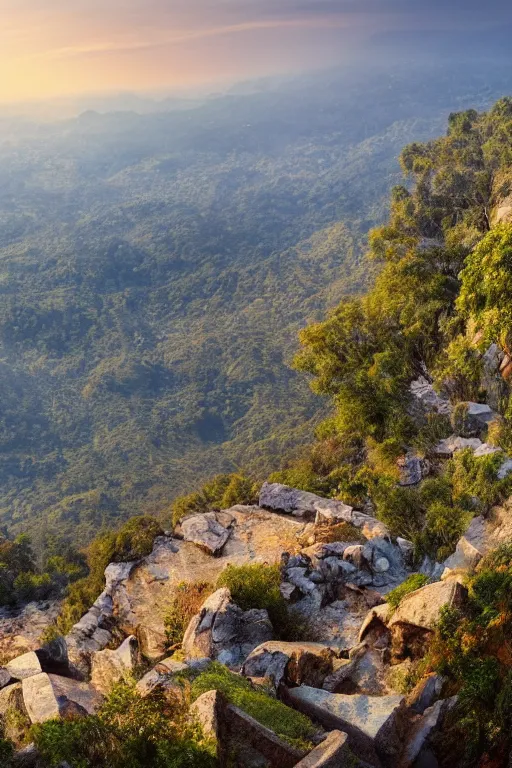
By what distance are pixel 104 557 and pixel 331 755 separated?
2057cm

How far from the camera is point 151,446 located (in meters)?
148

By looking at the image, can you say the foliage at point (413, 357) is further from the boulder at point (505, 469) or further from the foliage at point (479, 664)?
the foliage at point (479, 664)

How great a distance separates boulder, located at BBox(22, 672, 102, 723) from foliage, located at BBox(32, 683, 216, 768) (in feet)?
6.45

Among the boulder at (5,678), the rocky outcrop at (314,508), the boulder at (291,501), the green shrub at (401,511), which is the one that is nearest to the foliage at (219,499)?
the boulder at (291,501)

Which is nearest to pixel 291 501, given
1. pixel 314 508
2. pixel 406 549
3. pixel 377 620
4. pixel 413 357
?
pixel 314 508

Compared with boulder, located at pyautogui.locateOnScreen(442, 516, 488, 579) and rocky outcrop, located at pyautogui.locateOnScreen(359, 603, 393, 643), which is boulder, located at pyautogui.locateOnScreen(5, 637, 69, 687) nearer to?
rocky outcrop, located at pyautogui.locateOnScreen(359, 603, 393, 643)

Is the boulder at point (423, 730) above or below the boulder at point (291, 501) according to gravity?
above

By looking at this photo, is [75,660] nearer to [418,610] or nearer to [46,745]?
[46,745]

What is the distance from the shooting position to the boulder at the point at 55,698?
1179 cm

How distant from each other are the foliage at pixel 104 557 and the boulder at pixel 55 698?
12070mm

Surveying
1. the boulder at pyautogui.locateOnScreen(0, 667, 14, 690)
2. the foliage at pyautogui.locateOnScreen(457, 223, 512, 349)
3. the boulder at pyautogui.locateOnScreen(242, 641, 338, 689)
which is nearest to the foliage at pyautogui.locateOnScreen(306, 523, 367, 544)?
the boulder at pyautogui.locateOnScreen(242, 641, 338, 689)

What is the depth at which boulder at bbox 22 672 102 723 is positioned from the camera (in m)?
11.8

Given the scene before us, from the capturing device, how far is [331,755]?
923 cm

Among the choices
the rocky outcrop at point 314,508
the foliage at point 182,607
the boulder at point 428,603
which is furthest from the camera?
the rocky outcrop at point 314,508
